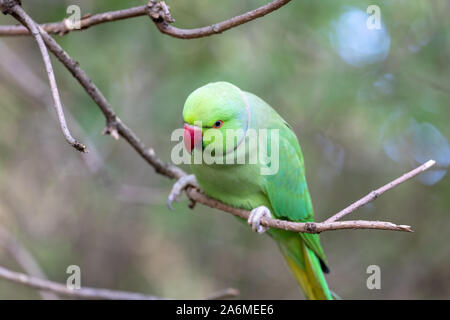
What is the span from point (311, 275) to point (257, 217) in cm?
85

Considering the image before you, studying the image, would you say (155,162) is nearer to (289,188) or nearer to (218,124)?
(218,124)

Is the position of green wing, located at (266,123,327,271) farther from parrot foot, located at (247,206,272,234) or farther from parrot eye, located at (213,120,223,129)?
parrot eye, located at (213,120,223,129)

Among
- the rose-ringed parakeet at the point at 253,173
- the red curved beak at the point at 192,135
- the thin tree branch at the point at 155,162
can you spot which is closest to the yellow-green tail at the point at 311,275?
the rose-ringed parakeet at the point at 253,173

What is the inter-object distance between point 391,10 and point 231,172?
8.42 ft

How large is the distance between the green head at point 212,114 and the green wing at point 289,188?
610 mm

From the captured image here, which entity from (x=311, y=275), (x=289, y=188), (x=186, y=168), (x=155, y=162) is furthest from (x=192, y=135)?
(x=186, y=168)

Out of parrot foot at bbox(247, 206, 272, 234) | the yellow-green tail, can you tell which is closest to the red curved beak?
parrot foot at bbox(247, 206, 272, 234)

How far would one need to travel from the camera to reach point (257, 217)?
10.1ft

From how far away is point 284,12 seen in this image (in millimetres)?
4660

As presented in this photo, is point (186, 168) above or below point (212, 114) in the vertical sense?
above

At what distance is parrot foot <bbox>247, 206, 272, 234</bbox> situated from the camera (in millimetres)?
3035

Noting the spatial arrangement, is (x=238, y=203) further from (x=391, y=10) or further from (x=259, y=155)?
(x=391, y=10)

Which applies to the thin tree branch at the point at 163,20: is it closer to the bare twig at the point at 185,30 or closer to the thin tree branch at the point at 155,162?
the bare twig at the point at 185,30

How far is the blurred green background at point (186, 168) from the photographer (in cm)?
445
